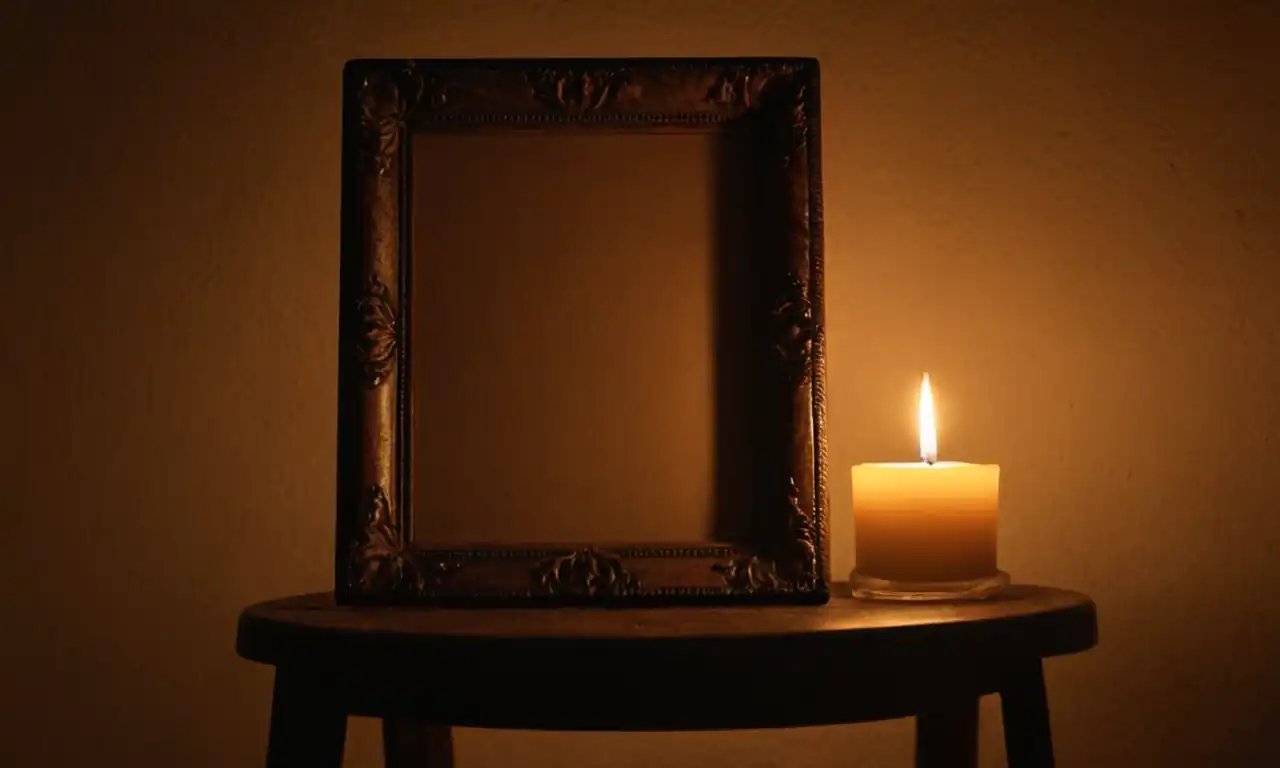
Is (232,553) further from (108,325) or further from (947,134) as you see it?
(947,134)

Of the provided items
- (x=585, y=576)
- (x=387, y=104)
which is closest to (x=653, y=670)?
(x=585, y=576)

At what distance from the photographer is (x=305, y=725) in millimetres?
580

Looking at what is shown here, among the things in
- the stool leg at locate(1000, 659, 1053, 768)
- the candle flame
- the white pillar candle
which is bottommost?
the stool leg at locate(1000, 659, 1053, 768)

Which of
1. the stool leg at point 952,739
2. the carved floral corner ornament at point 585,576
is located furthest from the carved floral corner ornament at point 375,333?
the stool leg at point 952,739

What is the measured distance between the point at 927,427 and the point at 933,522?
0.08 m

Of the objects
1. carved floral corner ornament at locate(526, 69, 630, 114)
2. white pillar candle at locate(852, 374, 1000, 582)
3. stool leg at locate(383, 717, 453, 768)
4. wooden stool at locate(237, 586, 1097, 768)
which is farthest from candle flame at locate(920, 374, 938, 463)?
stool leg at locate(383, 717, 453, 768)

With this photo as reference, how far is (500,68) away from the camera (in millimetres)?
760

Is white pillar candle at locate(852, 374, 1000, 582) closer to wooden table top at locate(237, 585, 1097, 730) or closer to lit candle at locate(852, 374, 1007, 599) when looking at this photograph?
lit candle at locate(852, 374, 1007, 599)

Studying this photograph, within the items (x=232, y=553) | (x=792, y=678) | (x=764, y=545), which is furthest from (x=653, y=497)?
(x=232, y=553)

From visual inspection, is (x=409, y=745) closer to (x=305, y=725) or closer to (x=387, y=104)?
(x=305, y=725)

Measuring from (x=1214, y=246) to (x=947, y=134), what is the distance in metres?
0.24

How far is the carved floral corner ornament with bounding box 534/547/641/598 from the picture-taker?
27.4 inches

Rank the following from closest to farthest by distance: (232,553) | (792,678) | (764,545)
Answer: (792,678) < (764,545) < (232,553)

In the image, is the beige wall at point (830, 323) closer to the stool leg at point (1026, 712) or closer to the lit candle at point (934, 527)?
the lit candle at point (934, 527)
